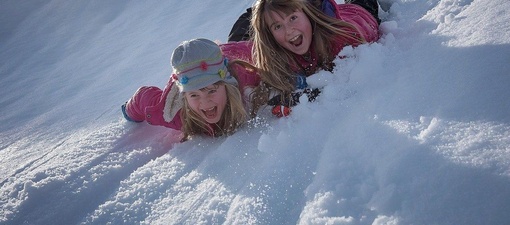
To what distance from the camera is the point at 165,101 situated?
2412 millimetres

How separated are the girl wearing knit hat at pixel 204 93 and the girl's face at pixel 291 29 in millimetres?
288

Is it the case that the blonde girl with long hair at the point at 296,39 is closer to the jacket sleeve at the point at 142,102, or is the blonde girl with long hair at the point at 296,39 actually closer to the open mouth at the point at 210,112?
the open mouth at the point at 210,112

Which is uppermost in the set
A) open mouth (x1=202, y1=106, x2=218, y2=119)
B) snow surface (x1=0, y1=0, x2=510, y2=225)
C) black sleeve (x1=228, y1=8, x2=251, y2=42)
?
black sleeve (x1=228, y1=8, x2=251, y2=42)

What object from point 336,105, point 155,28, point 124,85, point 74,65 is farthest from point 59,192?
point 155,28

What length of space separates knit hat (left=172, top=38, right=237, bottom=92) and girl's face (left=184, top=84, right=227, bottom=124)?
0.06 m

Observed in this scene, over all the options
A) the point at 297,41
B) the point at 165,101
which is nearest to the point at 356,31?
the point at 297,41

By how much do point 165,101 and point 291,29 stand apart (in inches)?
37.3

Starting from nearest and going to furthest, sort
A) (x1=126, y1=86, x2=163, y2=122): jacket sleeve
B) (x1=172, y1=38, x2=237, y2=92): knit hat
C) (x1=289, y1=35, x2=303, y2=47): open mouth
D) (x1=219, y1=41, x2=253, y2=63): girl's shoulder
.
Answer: (x1=172, y1=38, x2=237, y2=92): knit hat → (x1=289, y1=35, x2=303, y2=47): open mouth → (x1=126, y1=86, x2=163, y2=122): jacket sleeve → (x1=219, y1=41, x2=253, y2=63): girl's shoulder

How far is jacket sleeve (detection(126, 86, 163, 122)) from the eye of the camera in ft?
8.46

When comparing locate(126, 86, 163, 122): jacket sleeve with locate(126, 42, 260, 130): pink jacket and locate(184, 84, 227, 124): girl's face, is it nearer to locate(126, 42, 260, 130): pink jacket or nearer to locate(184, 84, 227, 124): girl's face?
locate(126, 42, 260, 130): pink jacket

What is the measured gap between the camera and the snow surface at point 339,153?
3.79 ft

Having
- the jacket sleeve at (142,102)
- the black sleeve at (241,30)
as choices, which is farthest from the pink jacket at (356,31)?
the jacket sleeve at (142,102)

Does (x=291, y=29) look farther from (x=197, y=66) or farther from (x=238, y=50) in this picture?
(x=197, y=66)

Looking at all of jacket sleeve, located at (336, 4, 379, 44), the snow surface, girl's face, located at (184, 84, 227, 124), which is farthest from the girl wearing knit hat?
jacket sleeve, located at (336, 4, 379, 44)
